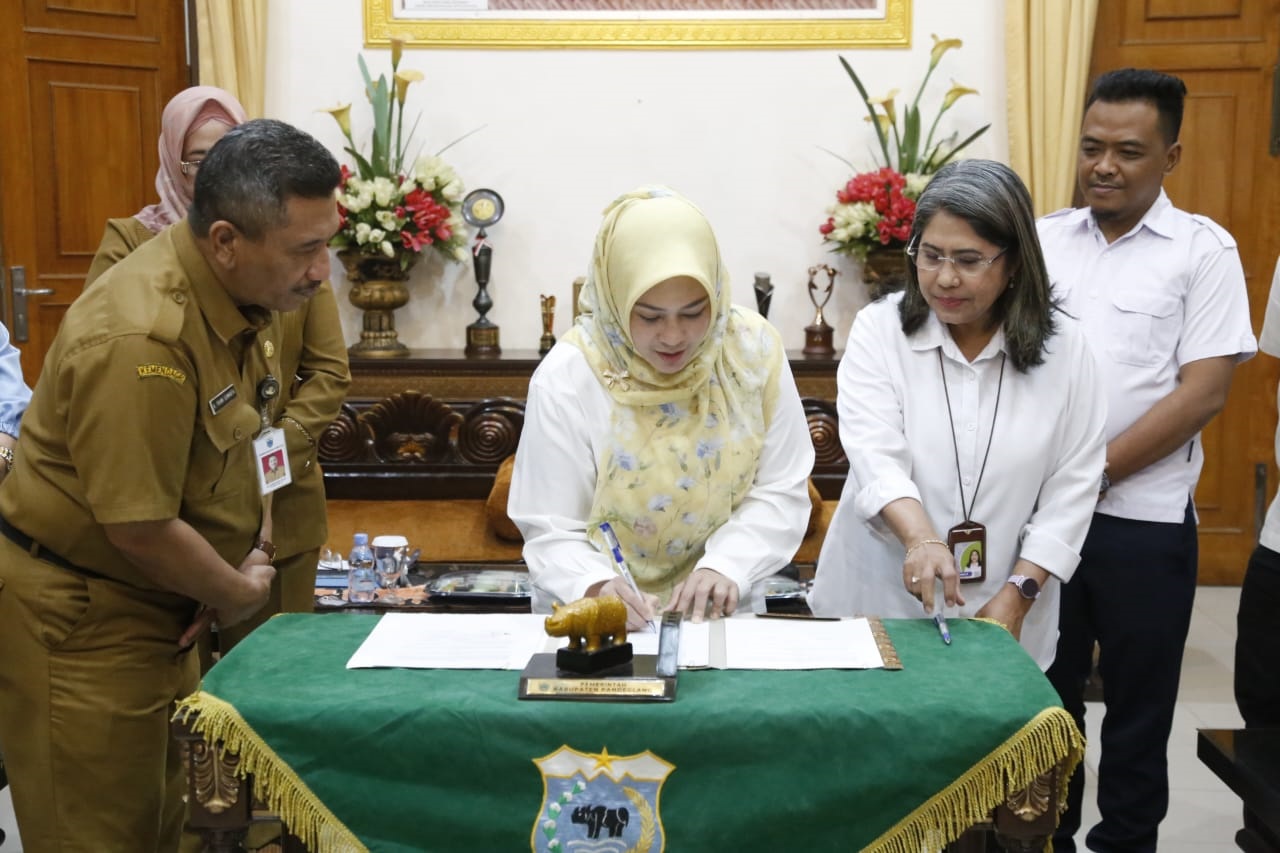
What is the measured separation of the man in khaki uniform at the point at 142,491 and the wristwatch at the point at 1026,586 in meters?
1.33

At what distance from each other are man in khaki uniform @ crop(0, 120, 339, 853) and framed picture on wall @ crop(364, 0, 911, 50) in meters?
3.29

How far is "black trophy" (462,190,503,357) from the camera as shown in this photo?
529 centimetres

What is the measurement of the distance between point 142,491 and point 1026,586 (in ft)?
4.96

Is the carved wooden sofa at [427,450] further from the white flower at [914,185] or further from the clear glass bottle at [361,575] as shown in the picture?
the clear glass bottle at [361,575]

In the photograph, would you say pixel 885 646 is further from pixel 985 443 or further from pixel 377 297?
pixel 377 297

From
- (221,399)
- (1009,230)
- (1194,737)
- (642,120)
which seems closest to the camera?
(221,399)

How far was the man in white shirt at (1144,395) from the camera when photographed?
2.91 metres

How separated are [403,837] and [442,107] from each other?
404cm

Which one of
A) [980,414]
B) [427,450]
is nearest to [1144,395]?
[980,414]

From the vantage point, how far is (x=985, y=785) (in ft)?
5.95

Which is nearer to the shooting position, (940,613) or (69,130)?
(940,613)

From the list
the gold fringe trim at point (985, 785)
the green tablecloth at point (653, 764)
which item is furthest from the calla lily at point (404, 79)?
the gold fringe trim at point (985, 785)

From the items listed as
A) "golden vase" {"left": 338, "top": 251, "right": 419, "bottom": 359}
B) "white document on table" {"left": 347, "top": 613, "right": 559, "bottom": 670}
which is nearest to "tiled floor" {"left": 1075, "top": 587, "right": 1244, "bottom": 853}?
"white document on table" {"left": 347, "top": 613, "right": 559, "bottom": 670}

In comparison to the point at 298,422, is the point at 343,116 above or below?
above
